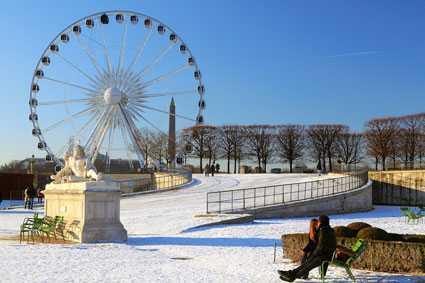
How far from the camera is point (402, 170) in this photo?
130ft

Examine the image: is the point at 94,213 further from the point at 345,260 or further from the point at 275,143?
the point at 275,143

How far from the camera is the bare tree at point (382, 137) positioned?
57.3 meters

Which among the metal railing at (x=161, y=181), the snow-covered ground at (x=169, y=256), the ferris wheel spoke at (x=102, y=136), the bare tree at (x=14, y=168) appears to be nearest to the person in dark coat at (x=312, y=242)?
the snow-covered ground at (x=169, y=256)

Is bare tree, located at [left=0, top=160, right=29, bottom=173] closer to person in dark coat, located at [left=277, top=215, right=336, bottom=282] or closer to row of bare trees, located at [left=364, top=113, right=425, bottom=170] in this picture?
row of bare trees, located at [left=364, top=113, right=425, bottom=170]

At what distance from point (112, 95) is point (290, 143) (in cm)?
3204

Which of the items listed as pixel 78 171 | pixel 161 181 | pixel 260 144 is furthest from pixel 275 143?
pixel 78 171

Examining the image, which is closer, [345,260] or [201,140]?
[345,260]

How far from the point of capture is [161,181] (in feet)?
143

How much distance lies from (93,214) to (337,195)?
16302 millimetres

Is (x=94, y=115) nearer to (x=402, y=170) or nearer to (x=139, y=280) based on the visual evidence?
(x=402, y=170)

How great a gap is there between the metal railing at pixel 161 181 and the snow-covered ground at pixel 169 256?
1833cm

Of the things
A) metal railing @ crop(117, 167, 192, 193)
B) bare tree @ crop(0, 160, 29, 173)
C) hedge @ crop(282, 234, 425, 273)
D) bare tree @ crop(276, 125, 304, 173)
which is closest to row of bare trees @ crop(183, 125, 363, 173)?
bare tree @ crop(276, 125, 304, 173)

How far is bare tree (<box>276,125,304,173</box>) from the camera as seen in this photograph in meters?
63.9

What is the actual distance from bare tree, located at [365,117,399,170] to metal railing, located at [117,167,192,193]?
2372cm
